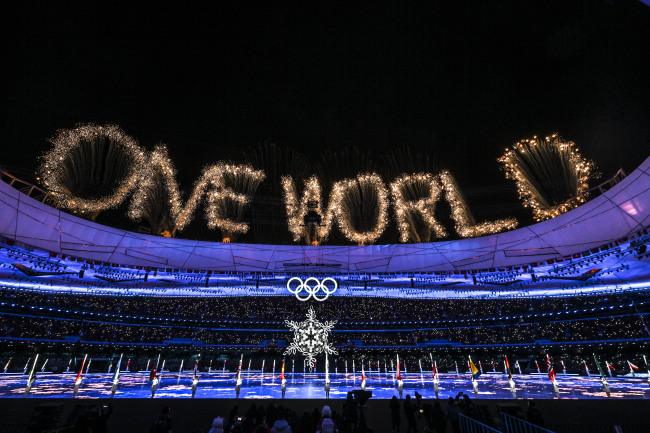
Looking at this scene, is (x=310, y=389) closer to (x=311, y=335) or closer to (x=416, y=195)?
(x=311, y=335)

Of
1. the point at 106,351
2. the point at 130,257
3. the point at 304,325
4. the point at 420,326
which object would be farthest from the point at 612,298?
the point at 106,351

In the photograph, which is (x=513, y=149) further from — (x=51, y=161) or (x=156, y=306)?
(x=156, y=306)

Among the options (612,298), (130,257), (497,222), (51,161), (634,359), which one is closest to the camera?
(51,161)

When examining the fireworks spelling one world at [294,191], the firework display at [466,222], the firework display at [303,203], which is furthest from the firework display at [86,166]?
the firework display at [466,222]

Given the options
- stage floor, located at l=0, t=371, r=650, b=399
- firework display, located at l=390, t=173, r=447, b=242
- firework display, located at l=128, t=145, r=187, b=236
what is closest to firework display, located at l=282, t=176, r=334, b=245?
firework display, located at l=390, t=173, r=447, b=242

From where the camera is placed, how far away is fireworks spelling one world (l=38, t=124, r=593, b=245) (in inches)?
769

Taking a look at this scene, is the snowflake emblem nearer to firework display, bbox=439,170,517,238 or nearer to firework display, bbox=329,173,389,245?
firework display, bbox=329,173,389,245

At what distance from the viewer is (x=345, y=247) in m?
30.2

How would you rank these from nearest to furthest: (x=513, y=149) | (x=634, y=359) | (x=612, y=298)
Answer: (x=513, y=149), (x=612, y=298), (x=634, y=359)

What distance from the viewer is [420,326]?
43.4 metres

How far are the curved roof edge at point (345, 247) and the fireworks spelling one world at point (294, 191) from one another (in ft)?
4.19

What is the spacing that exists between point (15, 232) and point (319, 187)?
19.6m

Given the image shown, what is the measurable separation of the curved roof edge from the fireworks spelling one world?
1.28m

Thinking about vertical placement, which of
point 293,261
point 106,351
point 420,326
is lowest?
point 106,351
